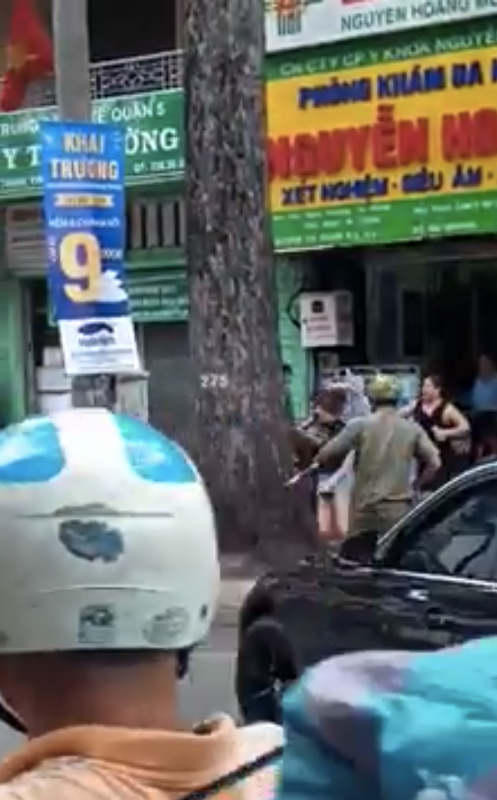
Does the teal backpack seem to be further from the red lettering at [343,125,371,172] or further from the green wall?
the green wall

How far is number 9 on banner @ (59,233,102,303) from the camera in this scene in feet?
45.2

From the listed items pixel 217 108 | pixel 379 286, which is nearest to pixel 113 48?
pixel 379 286

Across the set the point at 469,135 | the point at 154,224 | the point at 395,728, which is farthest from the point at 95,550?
the point at 154,224

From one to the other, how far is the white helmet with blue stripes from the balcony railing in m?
19.5

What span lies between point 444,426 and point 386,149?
3.71 metres

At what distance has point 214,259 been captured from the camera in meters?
15.7

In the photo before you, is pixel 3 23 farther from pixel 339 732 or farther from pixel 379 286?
pixel 339 732

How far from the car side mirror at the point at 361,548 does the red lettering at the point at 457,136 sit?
11.1m

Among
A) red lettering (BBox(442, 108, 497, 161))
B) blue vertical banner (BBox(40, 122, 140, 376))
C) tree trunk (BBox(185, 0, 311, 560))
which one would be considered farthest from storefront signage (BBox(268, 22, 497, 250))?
blue vertical banner (BBox(40, 122, 140, 376))

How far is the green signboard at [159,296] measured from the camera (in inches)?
858

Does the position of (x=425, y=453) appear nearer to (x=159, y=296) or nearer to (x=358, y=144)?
(x=358, y=144)

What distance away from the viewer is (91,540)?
2.28m

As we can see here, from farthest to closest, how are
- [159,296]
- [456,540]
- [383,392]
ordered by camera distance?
[159,296] < [383,392] < [456,540]

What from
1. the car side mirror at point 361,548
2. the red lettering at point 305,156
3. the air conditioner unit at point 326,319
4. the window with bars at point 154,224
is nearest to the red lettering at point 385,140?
the red lettering at point 305,156
